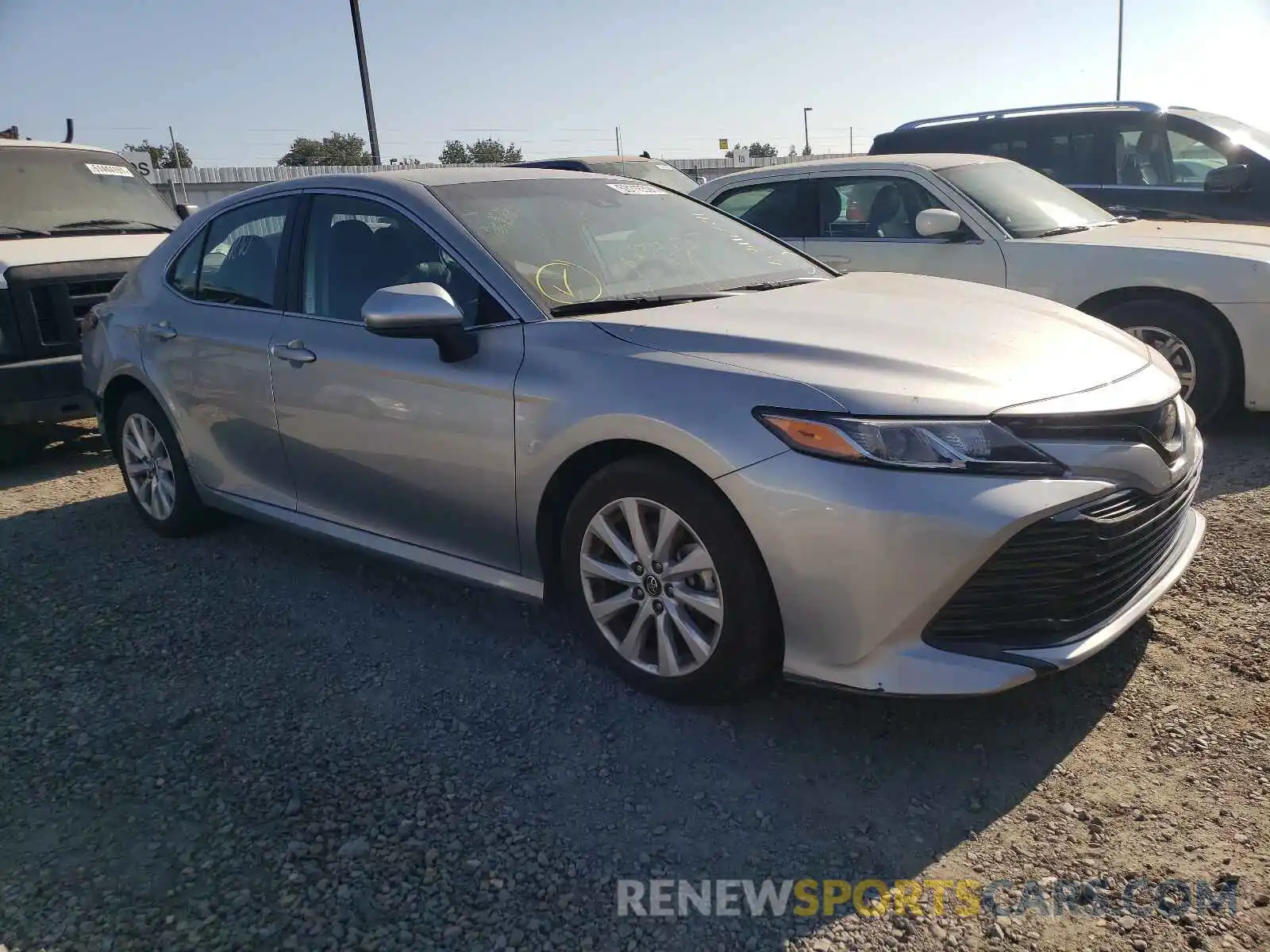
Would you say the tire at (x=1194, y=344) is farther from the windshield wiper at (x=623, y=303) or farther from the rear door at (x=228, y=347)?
the rear door at (x=228, y=347)

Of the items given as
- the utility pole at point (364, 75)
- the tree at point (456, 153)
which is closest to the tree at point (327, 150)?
the tree at point (456, 153)

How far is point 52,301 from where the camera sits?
6.36 m

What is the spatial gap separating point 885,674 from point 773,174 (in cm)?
517

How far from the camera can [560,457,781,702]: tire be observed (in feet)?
9.14

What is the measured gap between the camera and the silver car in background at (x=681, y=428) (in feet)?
8.46

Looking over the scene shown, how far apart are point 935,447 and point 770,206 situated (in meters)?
4.86

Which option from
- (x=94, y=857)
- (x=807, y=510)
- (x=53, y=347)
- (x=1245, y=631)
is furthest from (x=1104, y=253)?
(x=53, y=347)

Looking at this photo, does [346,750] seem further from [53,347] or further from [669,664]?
[53,347]

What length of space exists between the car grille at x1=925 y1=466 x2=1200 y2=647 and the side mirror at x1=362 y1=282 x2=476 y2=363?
173cm

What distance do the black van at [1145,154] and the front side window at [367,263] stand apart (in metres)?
5.80

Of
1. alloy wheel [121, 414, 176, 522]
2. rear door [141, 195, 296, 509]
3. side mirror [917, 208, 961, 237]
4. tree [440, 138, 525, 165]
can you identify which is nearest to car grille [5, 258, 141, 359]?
alloy wheel [121, 414, 176, 522]

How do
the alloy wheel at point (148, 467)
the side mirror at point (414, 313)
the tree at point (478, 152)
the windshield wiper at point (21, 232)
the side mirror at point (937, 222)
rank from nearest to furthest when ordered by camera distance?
1. the side mirror at point (414, 313)
2. the alloy wheel at point (148, 467)
3. the side mirror at point (937, 222)
4. the windshield wiper at point (21, 232)
5. the tree at point (478, 152)

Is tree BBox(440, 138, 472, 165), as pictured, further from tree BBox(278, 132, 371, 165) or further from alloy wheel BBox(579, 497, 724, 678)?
alloy wheel BBox(579, 497, 724, 678)

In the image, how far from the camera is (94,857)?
8.32 ft
